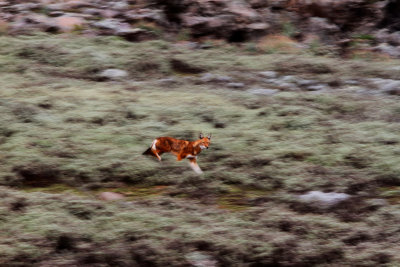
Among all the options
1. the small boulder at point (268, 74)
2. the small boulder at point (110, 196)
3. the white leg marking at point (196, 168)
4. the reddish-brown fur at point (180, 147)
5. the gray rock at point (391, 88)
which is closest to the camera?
the small boulder at point (110, 196)

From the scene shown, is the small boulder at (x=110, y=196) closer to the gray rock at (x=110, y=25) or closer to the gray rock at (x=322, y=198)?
the gray rock at (x=322, y=198)

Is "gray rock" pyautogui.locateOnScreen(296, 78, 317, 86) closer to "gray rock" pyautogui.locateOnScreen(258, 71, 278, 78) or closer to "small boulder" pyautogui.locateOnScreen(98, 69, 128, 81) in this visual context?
"gray rock" pyautogui.locateOnScreen(258, 71, 278, 78)

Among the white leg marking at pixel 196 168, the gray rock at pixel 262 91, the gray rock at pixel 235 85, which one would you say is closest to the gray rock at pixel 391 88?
the gray rock at pixel 262 91

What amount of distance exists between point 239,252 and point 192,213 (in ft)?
2.10

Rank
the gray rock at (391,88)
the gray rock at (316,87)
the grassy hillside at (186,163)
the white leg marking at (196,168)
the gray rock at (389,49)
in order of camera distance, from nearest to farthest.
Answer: the grassy hillside at (186,163) → the white leg marking at (196,168) → the gray rock at (391,88) → the gray rock at (316,87) → the gray rock at (389,49)

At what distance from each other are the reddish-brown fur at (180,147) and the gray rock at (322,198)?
0.97 m

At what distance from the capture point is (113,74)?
8.29m

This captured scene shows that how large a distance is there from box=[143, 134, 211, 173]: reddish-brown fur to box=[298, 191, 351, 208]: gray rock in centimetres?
97

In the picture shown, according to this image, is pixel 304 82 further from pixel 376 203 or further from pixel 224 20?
pixel 376 203

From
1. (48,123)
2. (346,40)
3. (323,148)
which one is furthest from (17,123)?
(346,40)

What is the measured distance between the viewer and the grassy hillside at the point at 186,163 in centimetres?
389

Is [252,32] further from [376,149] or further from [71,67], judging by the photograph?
[376,149]

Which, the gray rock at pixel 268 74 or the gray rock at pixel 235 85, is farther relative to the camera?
the gray rock at pixel 268 74

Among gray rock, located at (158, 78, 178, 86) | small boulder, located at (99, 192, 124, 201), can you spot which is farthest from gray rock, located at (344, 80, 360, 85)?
small boulder, located at (99, 192, 124, 201)
